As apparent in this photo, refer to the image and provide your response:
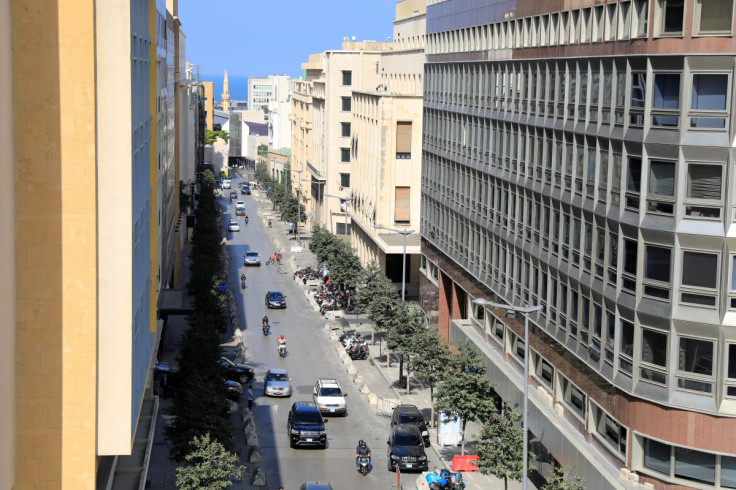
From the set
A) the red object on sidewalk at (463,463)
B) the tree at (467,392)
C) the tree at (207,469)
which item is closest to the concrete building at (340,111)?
the tree at (467,392)

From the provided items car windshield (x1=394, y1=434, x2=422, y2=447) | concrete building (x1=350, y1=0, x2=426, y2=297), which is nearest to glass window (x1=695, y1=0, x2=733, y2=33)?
car windshield (x1=394, y1=434, x2=422, y2=447)

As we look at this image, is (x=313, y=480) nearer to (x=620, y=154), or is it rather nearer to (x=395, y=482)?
(x=395, y=482)

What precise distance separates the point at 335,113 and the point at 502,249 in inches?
2417

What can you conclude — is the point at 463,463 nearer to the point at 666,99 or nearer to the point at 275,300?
the point at 666,99

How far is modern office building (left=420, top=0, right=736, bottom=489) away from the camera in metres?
28.8

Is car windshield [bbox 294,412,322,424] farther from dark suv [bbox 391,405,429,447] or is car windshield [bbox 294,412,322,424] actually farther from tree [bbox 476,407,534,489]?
tree [bbox 476,407,534,489]

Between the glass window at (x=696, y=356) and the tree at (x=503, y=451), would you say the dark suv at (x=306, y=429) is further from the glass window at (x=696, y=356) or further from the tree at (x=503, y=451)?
the glass window at (x=696, y=356)

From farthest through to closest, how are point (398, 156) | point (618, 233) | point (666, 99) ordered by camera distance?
point (398, 156) < point (618, 233) < point (666, 99)

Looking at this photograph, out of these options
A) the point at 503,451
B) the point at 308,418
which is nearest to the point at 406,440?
the point at 308,418

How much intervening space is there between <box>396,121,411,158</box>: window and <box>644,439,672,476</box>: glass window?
45.8m

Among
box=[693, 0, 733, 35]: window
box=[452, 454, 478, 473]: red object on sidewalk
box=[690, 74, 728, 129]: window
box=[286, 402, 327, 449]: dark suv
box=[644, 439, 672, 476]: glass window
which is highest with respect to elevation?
box=[693, 0, 733, 35]: window

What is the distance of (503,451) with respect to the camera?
117ft

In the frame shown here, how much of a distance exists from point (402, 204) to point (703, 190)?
47035 mm

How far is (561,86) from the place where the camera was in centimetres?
3872
